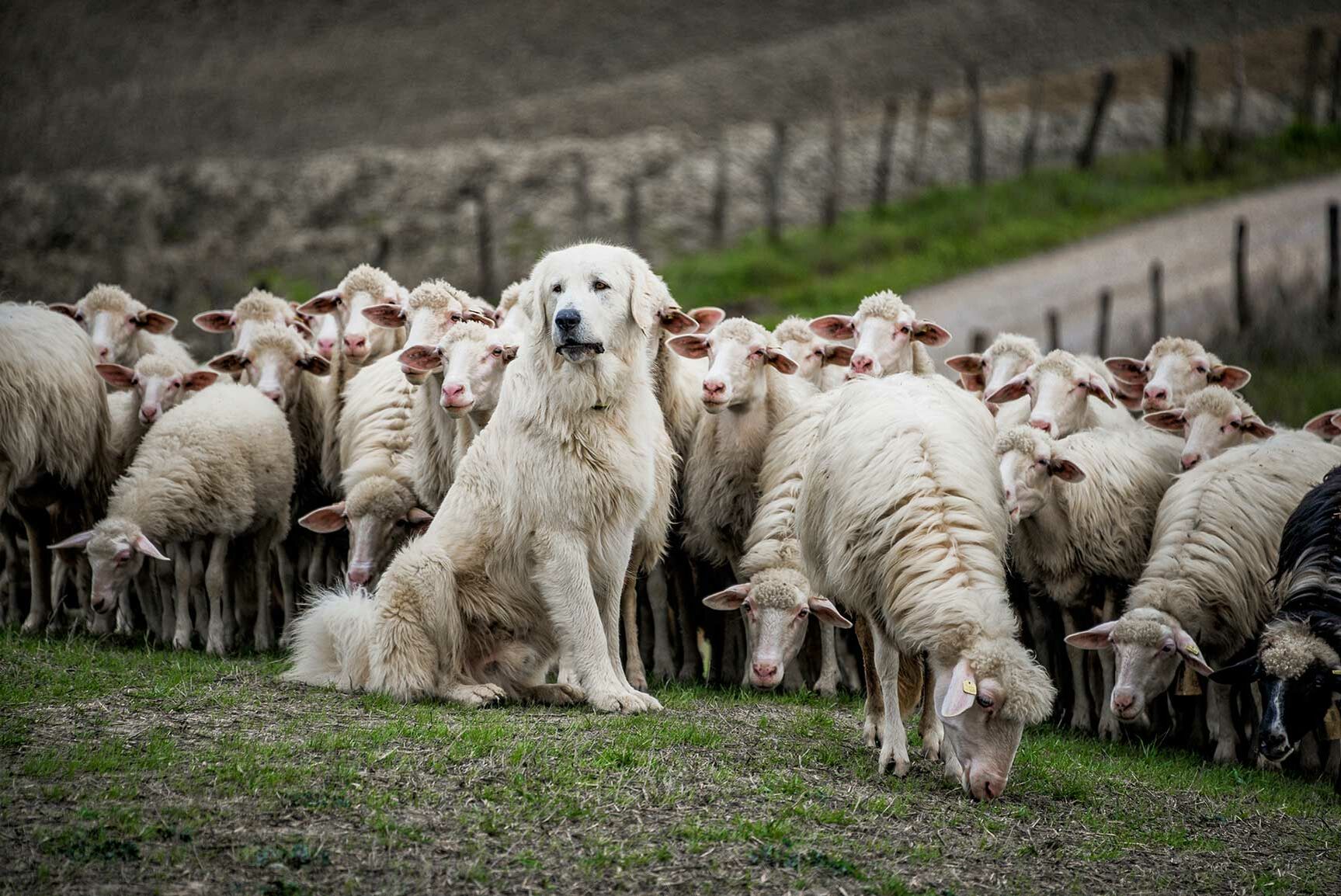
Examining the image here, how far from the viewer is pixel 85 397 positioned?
9.91m

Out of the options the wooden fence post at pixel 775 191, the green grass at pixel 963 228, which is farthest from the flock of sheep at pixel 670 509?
the wooden fence post at pixel 775 191

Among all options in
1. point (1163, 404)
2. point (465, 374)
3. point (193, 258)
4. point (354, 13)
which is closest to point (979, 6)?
point (354, 13)

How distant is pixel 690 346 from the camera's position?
9570 mm

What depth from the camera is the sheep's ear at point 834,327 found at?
10.4m

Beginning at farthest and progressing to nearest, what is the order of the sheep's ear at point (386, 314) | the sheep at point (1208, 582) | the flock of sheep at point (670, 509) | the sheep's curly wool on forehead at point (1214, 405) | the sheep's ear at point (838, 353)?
the sheep's ear at point (838, 353)
the sheep's ear at point (386, 314)
the sheep's curly wool on forehead at point (1214, 405)
the sheep at point (1208, 582)
the flock of sheep at point (670, 509)

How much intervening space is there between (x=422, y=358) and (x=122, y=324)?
12.3ft

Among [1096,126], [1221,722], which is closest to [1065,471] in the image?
[1221,722]

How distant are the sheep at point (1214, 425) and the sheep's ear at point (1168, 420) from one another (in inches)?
0.5

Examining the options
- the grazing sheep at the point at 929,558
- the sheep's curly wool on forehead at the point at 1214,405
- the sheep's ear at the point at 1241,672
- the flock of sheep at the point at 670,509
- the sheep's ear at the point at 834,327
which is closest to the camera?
the grazing sheep at the point at 929,558

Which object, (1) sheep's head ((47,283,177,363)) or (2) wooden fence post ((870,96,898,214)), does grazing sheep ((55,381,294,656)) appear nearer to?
(1) sheep's head ((47,283,177,363))

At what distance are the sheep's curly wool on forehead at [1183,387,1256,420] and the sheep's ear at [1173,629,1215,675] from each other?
83.6 inches

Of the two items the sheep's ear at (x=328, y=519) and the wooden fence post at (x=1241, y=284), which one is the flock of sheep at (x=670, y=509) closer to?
the sheep's ear at (x=328, y=519)

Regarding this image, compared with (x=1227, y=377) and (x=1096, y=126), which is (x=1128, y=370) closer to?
(x=1227, y=377)

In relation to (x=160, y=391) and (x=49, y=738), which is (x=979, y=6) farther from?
(x=49, y=738)
